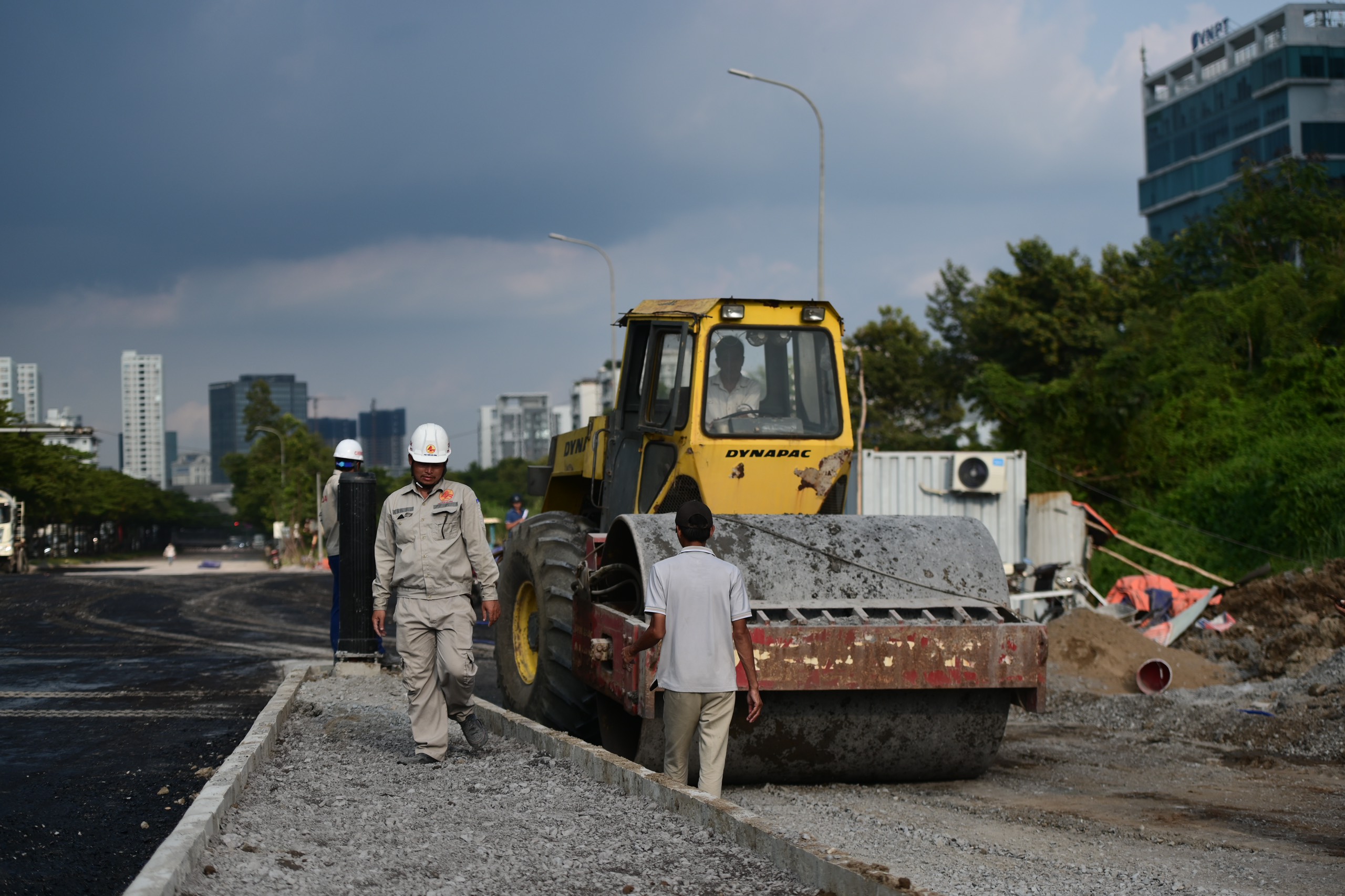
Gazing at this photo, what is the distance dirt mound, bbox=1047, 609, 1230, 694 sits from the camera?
13461 millimetres

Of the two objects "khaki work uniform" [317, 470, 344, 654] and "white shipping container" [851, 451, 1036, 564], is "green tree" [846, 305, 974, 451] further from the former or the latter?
"khaki work uniform" [317, 470, 344, 654]

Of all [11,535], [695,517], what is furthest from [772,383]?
[11,535]

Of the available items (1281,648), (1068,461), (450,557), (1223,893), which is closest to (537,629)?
(450,557)

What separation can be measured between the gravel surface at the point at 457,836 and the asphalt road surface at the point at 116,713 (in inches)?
22.6

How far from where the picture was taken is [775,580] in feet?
24.6

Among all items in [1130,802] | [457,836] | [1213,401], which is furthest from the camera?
[1213,401]

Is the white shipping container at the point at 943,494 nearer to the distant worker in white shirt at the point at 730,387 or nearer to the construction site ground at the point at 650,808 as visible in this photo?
the construction site ground at the point at 650,808

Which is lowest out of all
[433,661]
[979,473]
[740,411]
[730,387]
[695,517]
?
[433,661]

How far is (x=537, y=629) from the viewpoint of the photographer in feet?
30.7

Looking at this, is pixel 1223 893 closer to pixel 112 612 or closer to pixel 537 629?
pixel 537 629

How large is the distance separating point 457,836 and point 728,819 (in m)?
1.18

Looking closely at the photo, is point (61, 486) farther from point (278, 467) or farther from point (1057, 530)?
point (1057, 530)

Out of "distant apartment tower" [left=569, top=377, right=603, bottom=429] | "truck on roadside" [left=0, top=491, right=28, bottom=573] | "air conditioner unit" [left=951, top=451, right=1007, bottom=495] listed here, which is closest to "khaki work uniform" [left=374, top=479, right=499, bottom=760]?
"air conditioner unit" [left=951, top=451, right=1007, bottom=495]

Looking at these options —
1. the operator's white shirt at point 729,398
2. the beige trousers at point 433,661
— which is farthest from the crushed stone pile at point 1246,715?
the beige trousers at point 433,661
